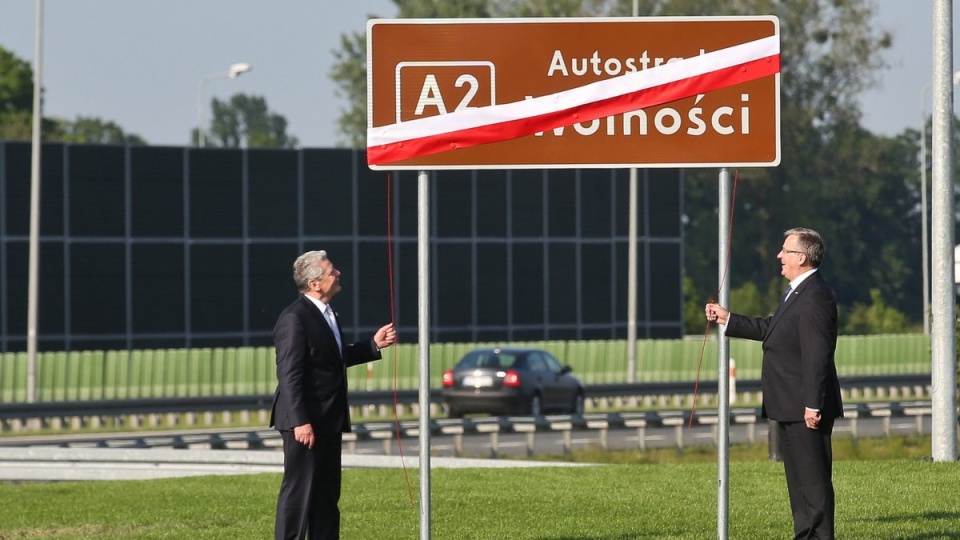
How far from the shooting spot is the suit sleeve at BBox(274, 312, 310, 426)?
8.98 meters

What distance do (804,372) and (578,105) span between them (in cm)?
177

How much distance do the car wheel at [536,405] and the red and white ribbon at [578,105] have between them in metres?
20.6

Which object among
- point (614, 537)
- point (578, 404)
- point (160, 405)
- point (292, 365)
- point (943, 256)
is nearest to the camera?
point (292, 365)

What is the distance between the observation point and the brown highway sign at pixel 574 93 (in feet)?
29.5

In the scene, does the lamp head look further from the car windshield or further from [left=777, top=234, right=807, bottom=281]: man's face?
[left=777, top=234, right=807, bottom=281]: man's face

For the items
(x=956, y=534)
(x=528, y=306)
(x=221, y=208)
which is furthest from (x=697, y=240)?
(x=956, y=534)

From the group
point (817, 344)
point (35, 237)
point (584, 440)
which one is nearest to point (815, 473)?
point (817, 344)

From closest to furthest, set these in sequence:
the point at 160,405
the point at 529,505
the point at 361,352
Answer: the point at 361,352
the point at 529,505
the point at 160,405

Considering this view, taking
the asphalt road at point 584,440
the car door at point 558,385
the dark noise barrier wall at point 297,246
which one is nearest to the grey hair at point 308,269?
the asphalt road at point 584,440

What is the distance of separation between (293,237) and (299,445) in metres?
35.5

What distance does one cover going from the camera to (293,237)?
146ft

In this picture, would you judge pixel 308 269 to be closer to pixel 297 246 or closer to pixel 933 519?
pixel 933 519

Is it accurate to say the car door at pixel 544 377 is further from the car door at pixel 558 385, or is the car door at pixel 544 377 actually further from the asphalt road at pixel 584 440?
the asphalt road at pixel 584 440

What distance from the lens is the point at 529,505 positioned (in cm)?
1247
